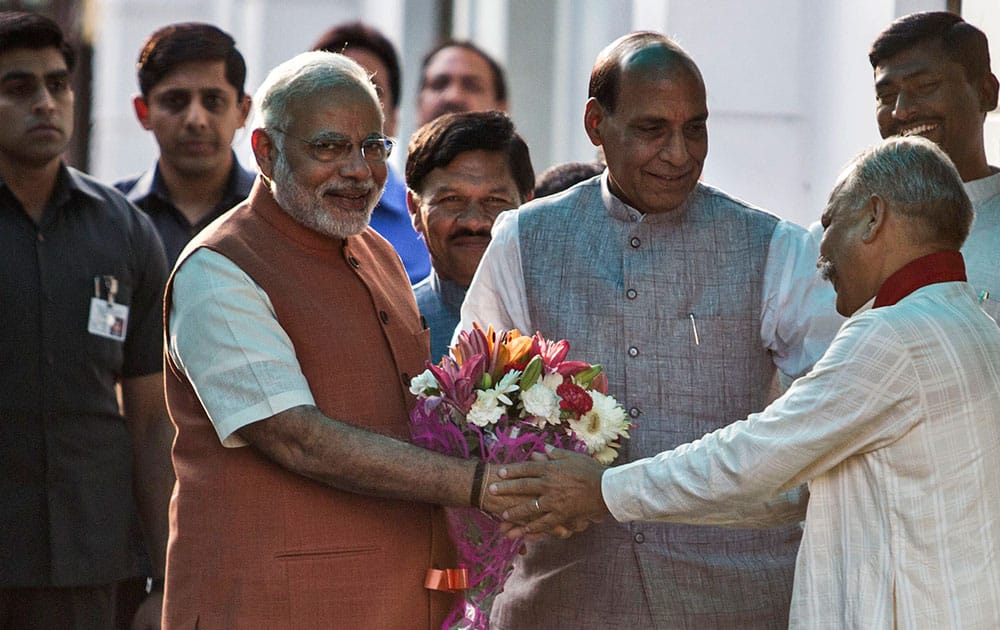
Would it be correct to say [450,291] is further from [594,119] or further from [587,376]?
[587,376]

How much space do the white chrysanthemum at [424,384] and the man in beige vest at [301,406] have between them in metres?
0.09

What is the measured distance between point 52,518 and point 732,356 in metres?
2.48

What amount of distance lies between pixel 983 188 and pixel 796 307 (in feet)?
2.28

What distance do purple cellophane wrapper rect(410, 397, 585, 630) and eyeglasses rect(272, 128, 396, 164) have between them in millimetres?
640

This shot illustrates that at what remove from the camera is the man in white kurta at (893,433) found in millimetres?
3305

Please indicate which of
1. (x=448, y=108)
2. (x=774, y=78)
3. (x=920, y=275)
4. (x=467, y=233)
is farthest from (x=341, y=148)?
(x=448, y=108)

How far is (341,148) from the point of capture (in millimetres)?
3938

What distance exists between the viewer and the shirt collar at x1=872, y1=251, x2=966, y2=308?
11.2ft

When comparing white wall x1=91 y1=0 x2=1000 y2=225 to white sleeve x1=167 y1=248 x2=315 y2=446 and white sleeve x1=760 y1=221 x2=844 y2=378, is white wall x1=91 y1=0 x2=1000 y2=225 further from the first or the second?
white sleeve x1=167 y1=248 x2=315 y2=446

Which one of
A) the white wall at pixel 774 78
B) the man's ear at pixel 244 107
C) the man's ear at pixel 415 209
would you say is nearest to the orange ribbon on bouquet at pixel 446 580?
the man's ear at pixel 415 209

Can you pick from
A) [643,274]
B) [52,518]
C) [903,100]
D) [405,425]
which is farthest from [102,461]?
[903,100]

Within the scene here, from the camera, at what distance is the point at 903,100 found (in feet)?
14.2

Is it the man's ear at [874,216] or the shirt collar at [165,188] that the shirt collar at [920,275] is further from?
the shirt collar at [165,188]

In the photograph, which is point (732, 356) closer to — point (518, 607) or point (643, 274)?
point (643, 274)
